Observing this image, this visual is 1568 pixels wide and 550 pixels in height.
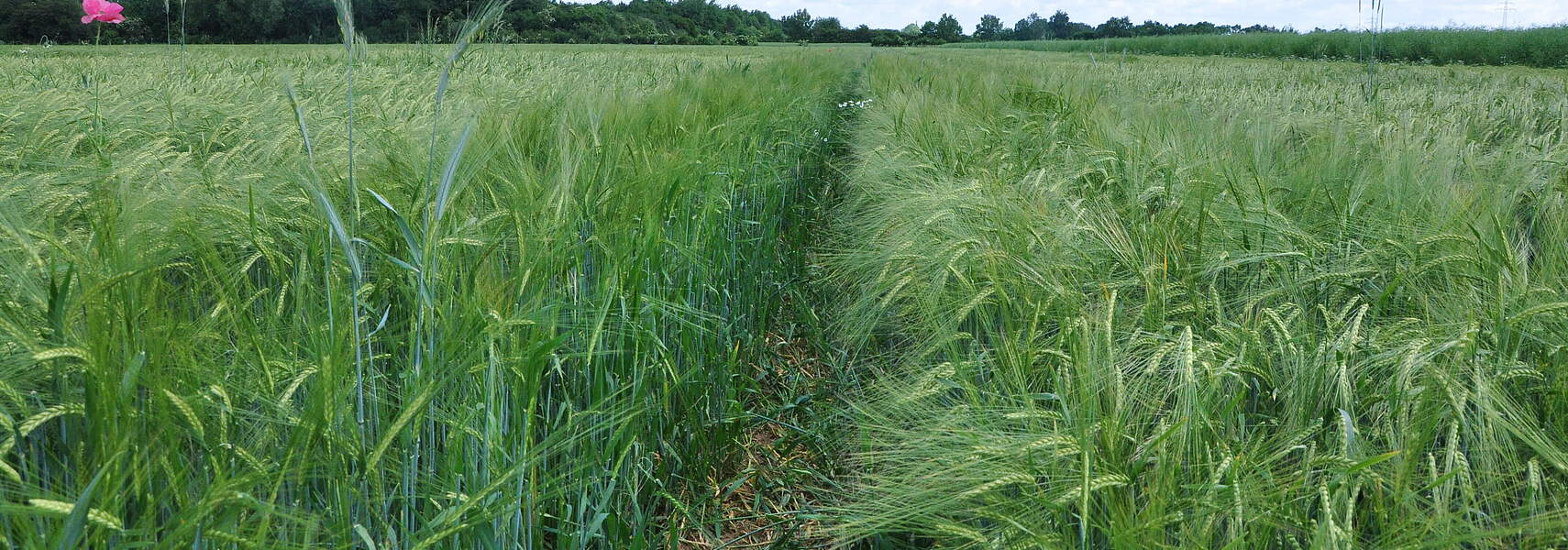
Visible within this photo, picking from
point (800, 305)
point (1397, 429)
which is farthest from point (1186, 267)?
point (800, 305)

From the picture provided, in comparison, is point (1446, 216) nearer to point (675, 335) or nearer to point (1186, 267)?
point (1186, 267)

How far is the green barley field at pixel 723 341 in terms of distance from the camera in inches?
36.2

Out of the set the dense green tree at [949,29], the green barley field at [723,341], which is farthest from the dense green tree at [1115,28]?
the green barley field at [723,341]

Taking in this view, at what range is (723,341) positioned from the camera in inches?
104

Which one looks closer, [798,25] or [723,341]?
[723,341]

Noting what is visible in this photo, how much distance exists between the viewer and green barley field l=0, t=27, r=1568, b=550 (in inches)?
36.2

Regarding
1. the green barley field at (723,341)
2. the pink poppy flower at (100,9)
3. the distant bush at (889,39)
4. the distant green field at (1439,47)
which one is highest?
the distant bush at (889,39)

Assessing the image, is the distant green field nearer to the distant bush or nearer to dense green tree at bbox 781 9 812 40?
the distant bush

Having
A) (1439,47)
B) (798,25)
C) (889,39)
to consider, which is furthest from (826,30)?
(1439,47)

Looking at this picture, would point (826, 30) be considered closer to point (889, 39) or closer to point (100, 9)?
point (889, 39)

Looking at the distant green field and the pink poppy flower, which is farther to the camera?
the distant green field

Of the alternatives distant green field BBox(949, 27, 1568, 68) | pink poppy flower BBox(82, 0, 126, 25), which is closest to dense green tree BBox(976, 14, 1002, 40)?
distant green field BBox(949, 27, 1568, 68)

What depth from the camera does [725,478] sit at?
2.35 metres

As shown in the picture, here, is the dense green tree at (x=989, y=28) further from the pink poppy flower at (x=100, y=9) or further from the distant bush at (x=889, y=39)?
the pink poppy flower at (x=100, y=9)
